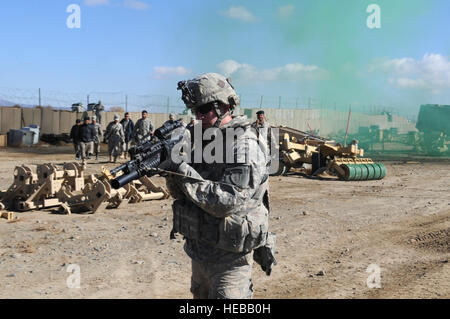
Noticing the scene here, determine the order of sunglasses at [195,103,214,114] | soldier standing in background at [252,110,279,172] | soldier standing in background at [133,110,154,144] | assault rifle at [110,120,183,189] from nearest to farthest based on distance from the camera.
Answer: assault rifle at [110,120,183,189]
sunglasses at [195,103,214,114]
soldier standing in background at [252,110,279,172]
soldier standing in background at [133,110,154,144]

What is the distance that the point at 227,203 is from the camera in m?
2.96

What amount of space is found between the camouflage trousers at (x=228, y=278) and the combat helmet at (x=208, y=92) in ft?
2.93

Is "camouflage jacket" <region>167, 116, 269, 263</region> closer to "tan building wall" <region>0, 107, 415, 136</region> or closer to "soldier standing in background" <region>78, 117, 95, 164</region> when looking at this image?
"soldier standing in background" <region>78, 117, 95, 164</region>

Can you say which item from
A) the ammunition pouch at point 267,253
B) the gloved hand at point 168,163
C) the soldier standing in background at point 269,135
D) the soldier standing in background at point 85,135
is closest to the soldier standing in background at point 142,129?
the soldier standing in background at point 85,135


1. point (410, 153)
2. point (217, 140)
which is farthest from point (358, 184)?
point (410, 153)

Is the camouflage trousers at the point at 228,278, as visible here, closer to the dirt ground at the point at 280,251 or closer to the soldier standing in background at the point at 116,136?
the dirt ground at the point at 280,251

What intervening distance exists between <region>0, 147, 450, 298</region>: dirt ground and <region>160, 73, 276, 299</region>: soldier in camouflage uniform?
202cm

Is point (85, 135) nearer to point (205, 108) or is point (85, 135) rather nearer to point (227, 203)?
point (205, 108)

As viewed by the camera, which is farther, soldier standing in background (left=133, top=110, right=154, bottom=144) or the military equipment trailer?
soldier standing in background (left=133, top=110, right=154, bottom=144)

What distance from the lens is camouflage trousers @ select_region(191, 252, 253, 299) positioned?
3223mm

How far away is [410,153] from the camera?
27.5 metres

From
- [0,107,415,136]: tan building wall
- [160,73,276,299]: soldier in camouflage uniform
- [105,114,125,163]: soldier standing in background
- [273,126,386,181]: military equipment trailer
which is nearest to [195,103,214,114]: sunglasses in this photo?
[160,73,276,299]: soldier in camouflage uniform

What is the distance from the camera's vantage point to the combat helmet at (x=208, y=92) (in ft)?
10.8

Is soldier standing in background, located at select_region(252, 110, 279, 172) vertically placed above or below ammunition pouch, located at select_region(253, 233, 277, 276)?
above
